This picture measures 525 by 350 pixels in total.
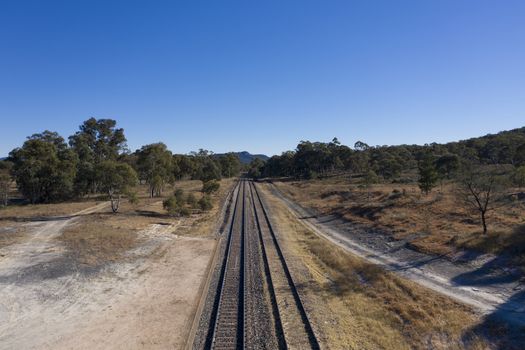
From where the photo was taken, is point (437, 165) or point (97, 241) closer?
point (97, 241)

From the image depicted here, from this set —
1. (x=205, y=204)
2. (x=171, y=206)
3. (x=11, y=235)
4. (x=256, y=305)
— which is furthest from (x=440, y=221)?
(x=11, y=235)

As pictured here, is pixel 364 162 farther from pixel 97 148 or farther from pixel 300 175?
pixel 97 148

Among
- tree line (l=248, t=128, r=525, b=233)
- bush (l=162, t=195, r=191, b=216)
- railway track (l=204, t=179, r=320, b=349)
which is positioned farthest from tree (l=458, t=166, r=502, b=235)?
bush (l=162, t=195, r=191, b=216)

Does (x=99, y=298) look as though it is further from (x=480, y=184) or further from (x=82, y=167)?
(x=82, y=167)

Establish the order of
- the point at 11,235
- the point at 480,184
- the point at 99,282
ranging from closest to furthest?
the point at 99,282
the point at 480,184
the point at 11,235

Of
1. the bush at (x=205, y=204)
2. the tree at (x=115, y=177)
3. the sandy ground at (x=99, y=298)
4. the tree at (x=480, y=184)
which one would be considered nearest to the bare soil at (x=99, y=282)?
the sandy ground at (x=99, y=298)

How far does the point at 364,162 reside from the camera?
106188mm

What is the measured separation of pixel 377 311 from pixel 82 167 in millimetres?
58784

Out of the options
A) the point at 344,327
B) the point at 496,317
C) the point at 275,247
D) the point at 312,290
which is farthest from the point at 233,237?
the point at 496,317

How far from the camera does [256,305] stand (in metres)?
15.5

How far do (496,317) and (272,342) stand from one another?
10.2m

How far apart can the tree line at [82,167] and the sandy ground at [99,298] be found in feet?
49.3

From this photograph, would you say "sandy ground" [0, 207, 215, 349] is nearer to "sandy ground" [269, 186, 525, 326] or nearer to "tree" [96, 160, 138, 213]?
"sandy ground" [269, 186, 525, 326]

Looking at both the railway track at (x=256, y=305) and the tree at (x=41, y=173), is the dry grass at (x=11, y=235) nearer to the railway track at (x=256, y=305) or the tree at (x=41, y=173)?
the railway track at (x=256, y=305)
